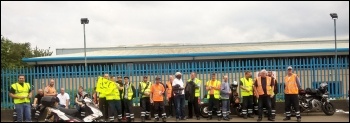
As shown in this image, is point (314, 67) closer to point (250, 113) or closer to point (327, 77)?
point (327, 77)

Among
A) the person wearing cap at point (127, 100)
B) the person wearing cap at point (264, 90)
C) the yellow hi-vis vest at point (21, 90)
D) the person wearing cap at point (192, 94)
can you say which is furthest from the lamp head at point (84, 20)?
the person wearing cap at point (264, 90)

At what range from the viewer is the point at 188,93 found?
52.7 feet

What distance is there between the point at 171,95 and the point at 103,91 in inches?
91.2

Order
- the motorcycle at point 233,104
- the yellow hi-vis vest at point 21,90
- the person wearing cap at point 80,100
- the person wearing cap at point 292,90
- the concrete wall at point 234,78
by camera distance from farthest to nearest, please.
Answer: the concrete wall at point 234,78, the motorcycle at point 233,104, the person wearing cap at point 80,100, the person wearing cap at point 292,90, the yellow hi-vis vest at point 21,90

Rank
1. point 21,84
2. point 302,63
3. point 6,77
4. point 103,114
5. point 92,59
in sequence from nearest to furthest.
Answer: point 21,84
point 103,114
point 6,77
point 302,63
point 92,59

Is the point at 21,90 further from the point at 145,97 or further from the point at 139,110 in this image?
the point at 139,110

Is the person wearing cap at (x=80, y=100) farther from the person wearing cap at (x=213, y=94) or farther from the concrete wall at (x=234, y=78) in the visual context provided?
the person wearing cap at (x=213, y=94)

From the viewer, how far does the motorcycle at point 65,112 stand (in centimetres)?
1374

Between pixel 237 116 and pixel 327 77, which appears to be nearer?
pixel 237 116

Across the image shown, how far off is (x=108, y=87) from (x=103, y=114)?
1360 mm

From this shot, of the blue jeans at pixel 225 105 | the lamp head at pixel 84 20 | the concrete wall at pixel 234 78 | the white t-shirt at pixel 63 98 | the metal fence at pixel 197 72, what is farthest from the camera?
the lamp head at pixel 84 20

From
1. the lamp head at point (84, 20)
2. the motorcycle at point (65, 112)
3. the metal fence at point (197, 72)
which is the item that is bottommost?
the motorcycle at point (65, 112)

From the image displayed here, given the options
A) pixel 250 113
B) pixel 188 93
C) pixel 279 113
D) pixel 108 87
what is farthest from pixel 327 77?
pixel 108 87

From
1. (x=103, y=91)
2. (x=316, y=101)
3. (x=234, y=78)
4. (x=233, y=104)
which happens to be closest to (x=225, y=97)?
(x=233, y=104)
